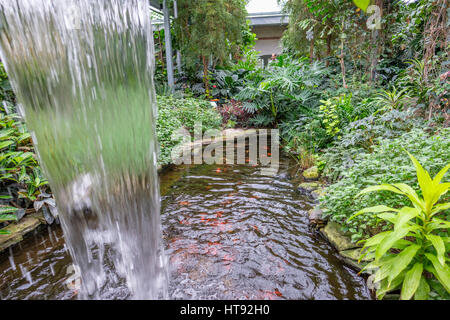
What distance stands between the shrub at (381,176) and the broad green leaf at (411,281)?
1.52 feet

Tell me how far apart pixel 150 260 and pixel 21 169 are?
2013mm

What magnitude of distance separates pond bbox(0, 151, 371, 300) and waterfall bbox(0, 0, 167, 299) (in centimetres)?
A: 26

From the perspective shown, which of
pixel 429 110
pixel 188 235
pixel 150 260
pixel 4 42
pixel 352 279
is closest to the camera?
pixel 4 42

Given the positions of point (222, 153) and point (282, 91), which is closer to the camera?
point (222, 153)

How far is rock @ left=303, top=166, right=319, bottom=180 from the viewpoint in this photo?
15.5ft

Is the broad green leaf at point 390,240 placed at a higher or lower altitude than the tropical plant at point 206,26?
lower

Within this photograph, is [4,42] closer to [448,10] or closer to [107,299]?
[107,299]

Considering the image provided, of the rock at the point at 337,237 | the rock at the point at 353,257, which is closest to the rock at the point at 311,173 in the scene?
the rock at the point at 337,237

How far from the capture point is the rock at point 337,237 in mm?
2654

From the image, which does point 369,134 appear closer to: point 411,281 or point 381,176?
point 381,176

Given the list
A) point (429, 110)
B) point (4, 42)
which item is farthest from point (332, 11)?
point (4, 42)

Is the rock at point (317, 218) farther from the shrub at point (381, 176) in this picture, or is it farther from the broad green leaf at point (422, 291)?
the broad green leaf at point (422, 291)

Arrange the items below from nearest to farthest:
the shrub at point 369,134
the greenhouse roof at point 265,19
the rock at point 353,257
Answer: the rock at point 353,257
the shrub at point 369,134
the greenhouse roof at point 265,19

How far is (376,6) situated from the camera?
20.9ft
